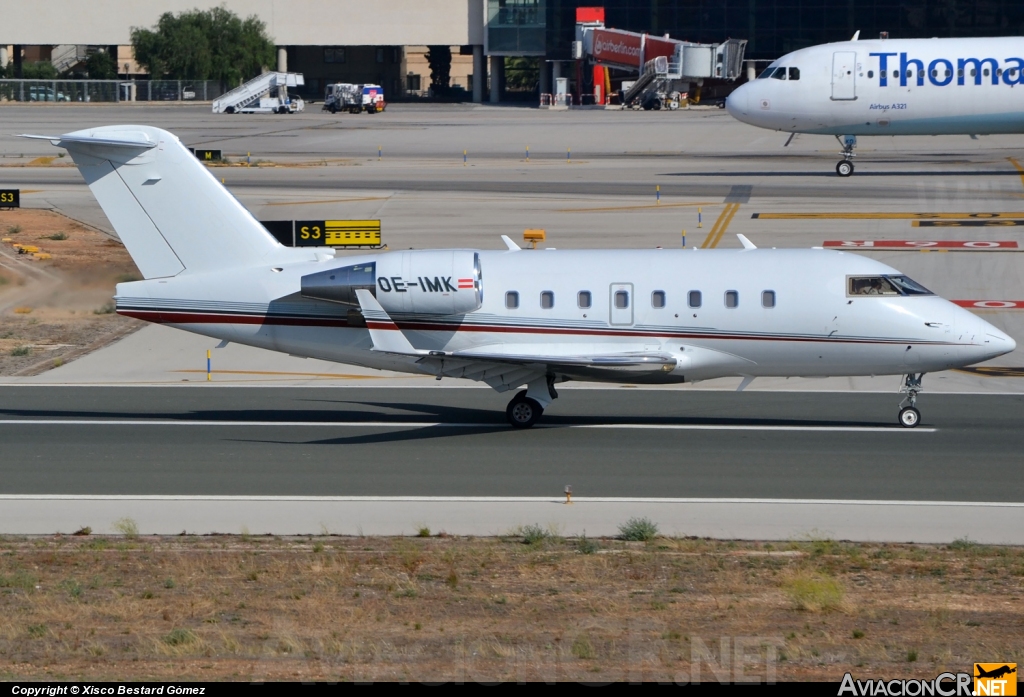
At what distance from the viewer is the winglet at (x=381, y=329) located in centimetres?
2133

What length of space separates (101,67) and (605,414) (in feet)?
387

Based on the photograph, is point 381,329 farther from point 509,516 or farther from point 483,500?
point 509,516

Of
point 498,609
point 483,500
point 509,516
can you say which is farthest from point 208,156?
point 498,609

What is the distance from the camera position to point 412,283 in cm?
2167

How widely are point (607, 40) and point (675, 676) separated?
350 ft

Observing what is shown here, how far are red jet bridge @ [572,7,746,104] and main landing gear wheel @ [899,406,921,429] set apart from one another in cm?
8725

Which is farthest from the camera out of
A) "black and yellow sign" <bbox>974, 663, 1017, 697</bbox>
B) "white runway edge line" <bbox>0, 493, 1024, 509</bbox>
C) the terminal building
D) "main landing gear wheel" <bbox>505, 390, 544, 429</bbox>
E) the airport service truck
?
the airport service truck

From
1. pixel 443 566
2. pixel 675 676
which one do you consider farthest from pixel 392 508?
pixel 675 676

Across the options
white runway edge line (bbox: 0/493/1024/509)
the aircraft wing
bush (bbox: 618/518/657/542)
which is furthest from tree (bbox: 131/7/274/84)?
bush (bbox: 618/518/657/542)

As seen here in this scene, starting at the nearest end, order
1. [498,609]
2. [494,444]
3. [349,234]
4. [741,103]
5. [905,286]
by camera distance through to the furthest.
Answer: [498,609], [494,444], [905,286], [349,234], [741,103]

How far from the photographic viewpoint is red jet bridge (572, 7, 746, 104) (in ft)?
348

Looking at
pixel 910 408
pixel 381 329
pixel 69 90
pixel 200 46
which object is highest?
pixel 200 46

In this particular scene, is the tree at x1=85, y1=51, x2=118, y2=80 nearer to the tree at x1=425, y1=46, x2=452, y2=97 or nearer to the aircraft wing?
the tree at x1=425, y1=46, x2=452, y2=97

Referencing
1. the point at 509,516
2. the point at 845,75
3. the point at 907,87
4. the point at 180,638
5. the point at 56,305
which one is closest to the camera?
the point at 180,638
